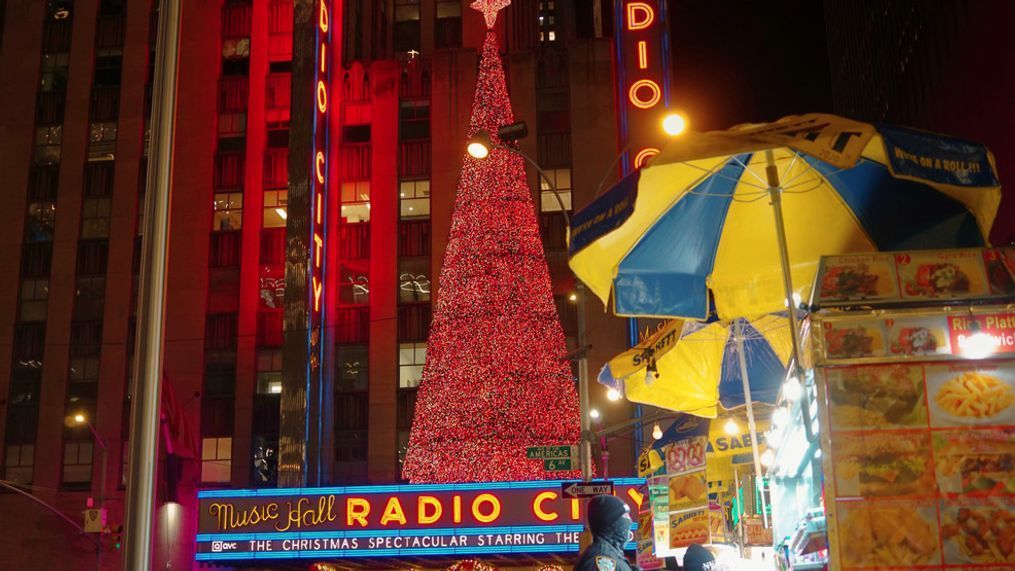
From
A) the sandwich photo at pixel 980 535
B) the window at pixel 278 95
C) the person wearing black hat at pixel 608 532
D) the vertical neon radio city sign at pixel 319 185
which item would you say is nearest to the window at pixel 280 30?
the window at pixel 278 95

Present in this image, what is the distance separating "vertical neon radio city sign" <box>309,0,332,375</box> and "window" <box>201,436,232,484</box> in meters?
5.67

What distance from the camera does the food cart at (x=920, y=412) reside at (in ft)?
19.1

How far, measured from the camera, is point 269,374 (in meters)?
38.5

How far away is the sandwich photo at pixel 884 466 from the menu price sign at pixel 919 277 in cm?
85

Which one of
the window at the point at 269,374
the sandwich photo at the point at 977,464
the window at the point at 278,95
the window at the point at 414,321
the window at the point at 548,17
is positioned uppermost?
the window at the point at 548,17

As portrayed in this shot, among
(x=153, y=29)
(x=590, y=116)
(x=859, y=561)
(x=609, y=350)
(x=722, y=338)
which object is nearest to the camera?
(x=859, y=561)

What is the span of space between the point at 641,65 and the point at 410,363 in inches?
540

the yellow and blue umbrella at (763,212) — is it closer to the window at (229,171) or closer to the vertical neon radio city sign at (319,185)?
the vertical neon radio city sign at (319,185)

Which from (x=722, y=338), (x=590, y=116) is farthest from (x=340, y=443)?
(x=722, y=338)

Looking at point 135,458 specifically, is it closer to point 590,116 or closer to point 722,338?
point 722,338

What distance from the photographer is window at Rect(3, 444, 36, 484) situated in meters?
38.2

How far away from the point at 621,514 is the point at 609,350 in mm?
30805

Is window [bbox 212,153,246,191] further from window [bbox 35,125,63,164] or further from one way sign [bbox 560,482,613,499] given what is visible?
one way sign [bbox 560,482,613,499]

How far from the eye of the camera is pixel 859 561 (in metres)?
5.89
